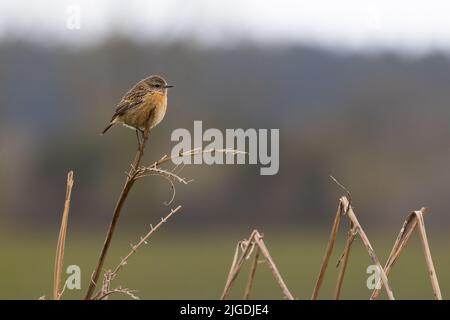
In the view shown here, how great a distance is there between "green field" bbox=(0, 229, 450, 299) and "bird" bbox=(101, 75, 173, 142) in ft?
34.9

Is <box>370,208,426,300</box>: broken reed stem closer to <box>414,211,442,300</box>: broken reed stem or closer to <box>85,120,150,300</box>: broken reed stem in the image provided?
<box>414,211,442,300</box>: broken reed stem

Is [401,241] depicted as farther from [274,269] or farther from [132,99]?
[132,99]

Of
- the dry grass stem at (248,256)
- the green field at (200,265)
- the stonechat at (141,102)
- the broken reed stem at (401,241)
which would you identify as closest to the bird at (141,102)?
the stonechat at (141,102)

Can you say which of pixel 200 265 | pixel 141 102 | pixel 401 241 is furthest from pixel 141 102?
pixel 200 265

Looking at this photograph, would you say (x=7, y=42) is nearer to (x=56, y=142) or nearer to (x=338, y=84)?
(x=56, y=142)

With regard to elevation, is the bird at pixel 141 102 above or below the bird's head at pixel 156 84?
below

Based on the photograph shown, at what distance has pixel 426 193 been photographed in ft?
127

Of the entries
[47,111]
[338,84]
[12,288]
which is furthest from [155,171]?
[338,84]

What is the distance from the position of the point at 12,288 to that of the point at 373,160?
68.4ft

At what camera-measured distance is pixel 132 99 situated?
6.78m

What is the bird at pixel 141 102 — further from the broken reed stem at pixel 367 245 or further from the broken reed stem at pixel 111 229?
the broken reed stem at pixel 111 229

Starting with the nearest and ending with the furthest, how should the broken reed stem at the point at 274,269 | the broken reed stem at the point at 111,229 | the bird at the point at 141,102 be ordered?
the broken reed stem at the point at 111,229 → the broken reed stem at the point at 274,269 → the bird at the point at 141,102

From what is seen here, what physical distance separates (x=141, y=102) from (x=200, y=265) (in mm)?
22225

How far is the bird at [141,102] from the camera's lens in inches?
252
